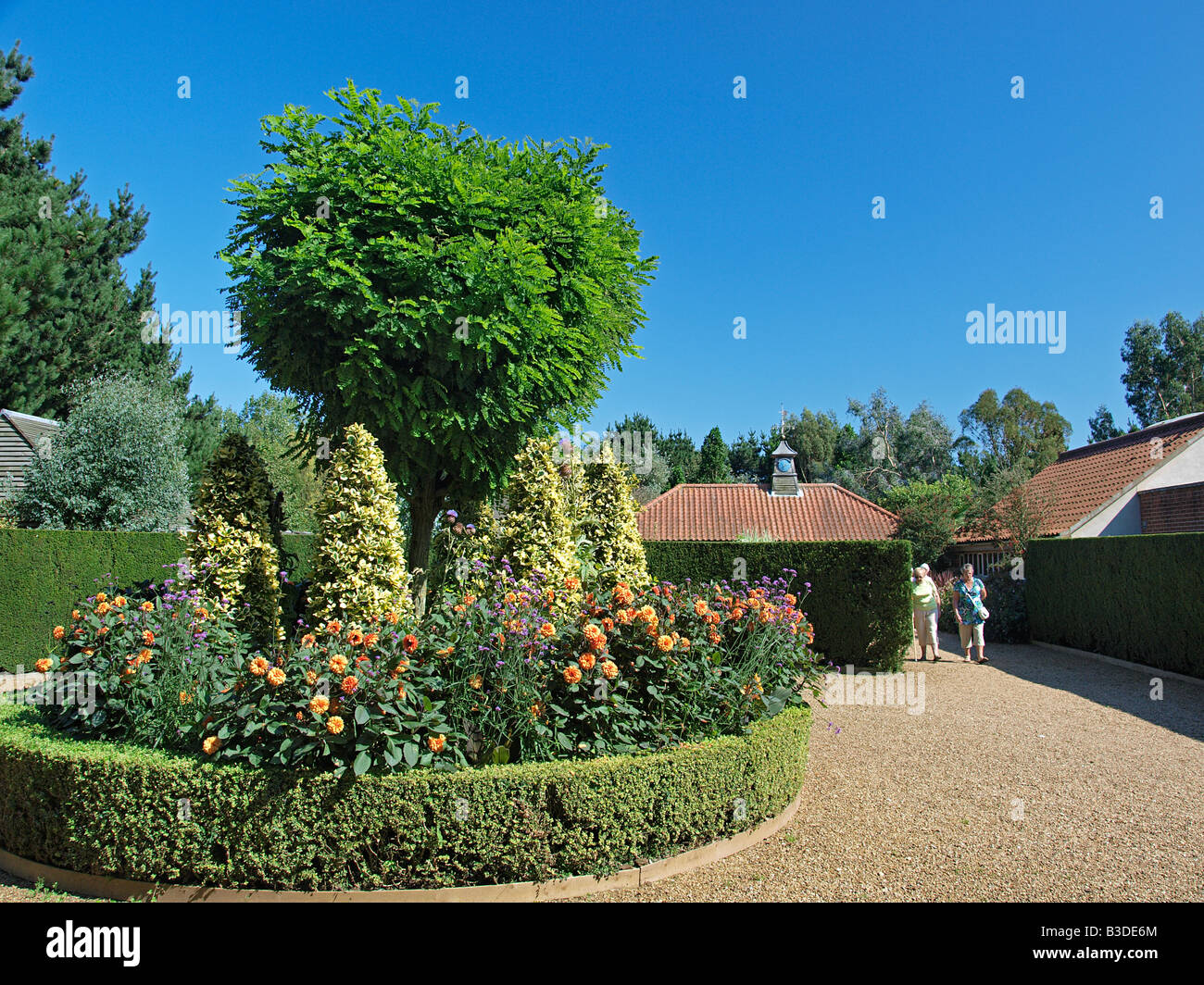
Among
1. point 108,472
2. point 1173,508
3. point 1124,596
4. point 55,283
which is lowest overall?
point 1124,596

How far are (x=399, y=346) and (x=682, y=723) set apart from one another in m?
5.38

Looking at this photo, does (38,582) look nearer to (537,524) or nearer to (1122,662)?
(537,524)

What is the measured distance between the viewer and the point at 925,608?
1390 centimetres

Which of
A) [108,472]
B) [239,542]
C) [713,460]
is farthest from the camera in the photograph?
[713,460]

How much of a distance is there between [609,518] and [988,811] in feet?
19.9

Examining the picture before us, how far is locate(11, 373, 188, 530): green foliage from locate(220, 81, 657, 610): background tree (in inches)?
490

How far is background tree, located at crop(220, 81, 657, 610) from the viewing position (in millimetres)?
8078

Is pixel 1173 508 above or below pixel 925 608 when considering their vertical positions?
above

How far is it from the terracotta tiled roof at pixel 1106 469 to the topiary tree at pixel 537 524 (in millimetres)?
17075

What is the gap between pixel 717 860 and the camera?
477 centimetres

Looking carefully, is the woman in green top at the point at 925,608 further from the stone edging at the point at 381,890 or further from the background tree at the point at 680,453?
the background tree at the point at 680,453

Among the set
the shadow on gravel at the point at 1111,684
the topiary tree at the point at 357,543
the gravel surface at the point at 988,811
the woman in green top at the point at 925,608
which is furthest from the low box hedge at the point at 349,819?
the woman in green top at the point at 925,608

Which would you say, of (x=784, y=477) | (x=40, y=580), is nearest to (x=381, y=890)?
(x=40, y=580)

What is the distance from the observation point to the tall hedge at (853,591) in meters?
12.7
